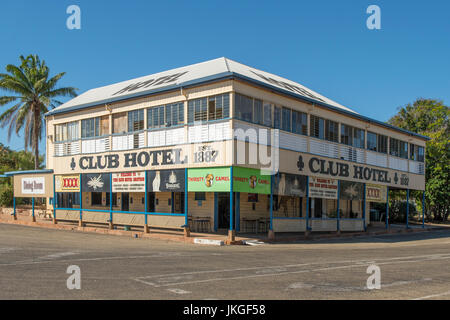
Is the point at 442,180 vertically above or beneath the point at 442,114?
beneath

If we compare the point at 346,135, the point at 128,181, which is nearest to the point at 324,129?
the point at 346,135

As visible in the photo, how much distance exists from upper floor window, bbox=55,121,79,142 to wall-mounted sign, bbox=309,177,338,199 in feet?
46.4

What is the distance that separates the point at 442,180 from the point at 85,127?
102ft

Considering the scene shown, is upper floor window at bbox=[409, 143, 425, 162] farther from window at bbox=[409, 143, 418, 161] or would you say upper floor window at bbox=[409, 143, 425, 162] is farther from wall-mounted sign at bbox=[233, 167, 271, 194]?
wall-mounted sign at bbox=[233, 167, 271, 194]

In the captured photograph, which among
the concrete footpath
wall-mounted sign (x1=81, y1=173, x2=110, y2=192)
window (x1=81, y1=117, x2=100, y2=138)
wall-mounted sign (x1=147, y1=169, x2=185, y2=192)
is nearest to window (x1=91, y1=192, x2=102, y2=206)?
the concrete footpath

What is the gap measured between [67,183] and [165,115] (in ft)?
29.6

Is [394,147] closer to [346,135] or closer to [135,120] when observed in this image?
[346,135]

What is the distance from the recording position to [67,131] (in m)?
26.8

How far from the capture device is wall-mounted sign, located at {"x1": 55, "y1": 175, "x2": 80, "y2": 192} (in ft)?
84.8

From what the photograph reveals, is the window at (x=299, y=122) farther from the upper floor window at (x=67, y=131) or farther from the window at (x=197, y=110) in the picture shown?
the upper floor window at (x=67, y=131)
